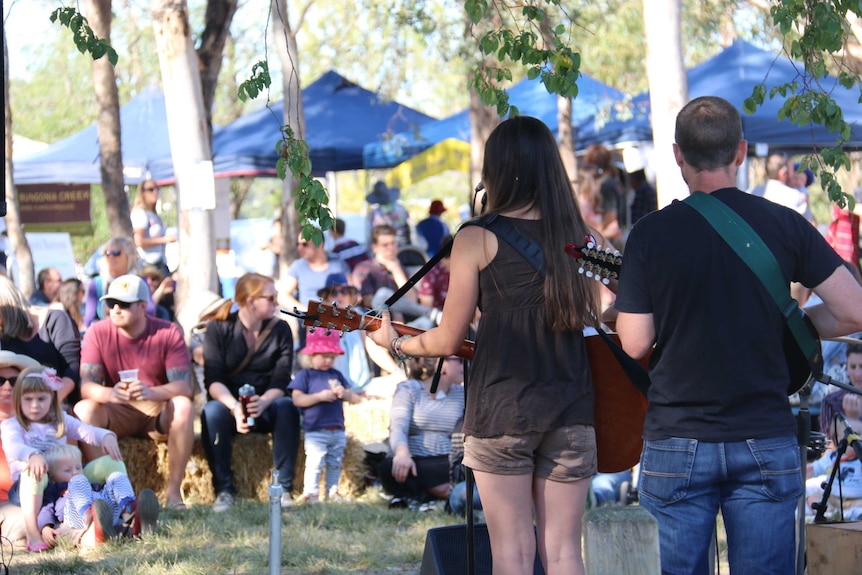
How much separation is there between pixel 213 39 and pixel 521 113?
418 cm

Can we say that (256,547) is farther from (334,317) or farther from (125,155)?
(125,155)

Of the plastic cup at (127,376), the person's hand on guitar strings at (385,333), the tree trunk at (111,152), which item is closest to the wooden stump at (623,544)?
the person's hand on guitar strings at (385,333)

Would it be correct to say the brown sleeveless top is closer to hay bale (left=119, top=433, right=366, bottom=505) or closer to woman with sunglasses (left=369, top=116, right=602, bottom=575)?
woman with sunglasses (left=369, top=116, right=602, bottom=575)

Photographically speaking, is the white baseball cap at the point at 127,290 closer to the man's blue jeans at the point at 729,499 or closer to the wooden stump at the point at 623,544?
the man's blue jeans at the point at 729,499

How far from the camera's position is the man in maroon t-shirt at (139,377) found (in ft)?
25.7

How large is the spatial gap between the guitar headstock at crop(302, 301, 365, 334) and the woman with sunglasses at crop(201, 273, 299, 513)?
4207mm

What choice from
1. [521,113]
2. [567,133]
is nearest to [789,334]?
[521,113]

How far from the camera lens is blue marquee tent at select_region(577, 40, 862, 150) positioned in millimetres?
12320

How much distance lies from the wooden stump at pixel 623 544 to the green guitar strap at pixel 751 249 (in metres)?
0.86

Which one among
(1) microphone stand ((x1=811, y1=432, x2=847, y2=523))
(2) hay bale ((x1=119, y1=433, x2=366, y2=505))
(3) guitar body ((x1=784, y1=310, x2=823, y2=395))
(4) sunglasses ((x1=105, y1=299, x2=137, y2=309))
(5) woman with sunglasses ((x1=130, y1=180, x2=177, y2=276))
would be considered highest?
(5) woman with sunglasses ((x1=130, y1=180, x2=177, y2=276))

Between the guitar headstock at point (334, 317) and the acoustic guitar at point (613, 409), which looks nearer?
the acoustic guitar at point (613, 409)

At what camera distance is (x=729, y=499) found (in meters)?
3.24

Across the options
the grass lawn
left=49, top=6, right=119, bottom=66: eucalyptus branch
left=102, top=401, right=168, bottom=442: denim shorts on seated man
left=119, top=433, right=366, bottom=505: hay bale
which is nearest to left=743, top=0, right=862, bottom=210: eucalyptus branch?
left=49, top=6, right=119, bottom=66: eucalyptus branch

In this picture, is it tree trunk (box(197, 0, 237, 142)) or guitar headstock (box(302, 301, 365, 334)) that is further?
tree trunk (box(197, 0, 237, 142))
